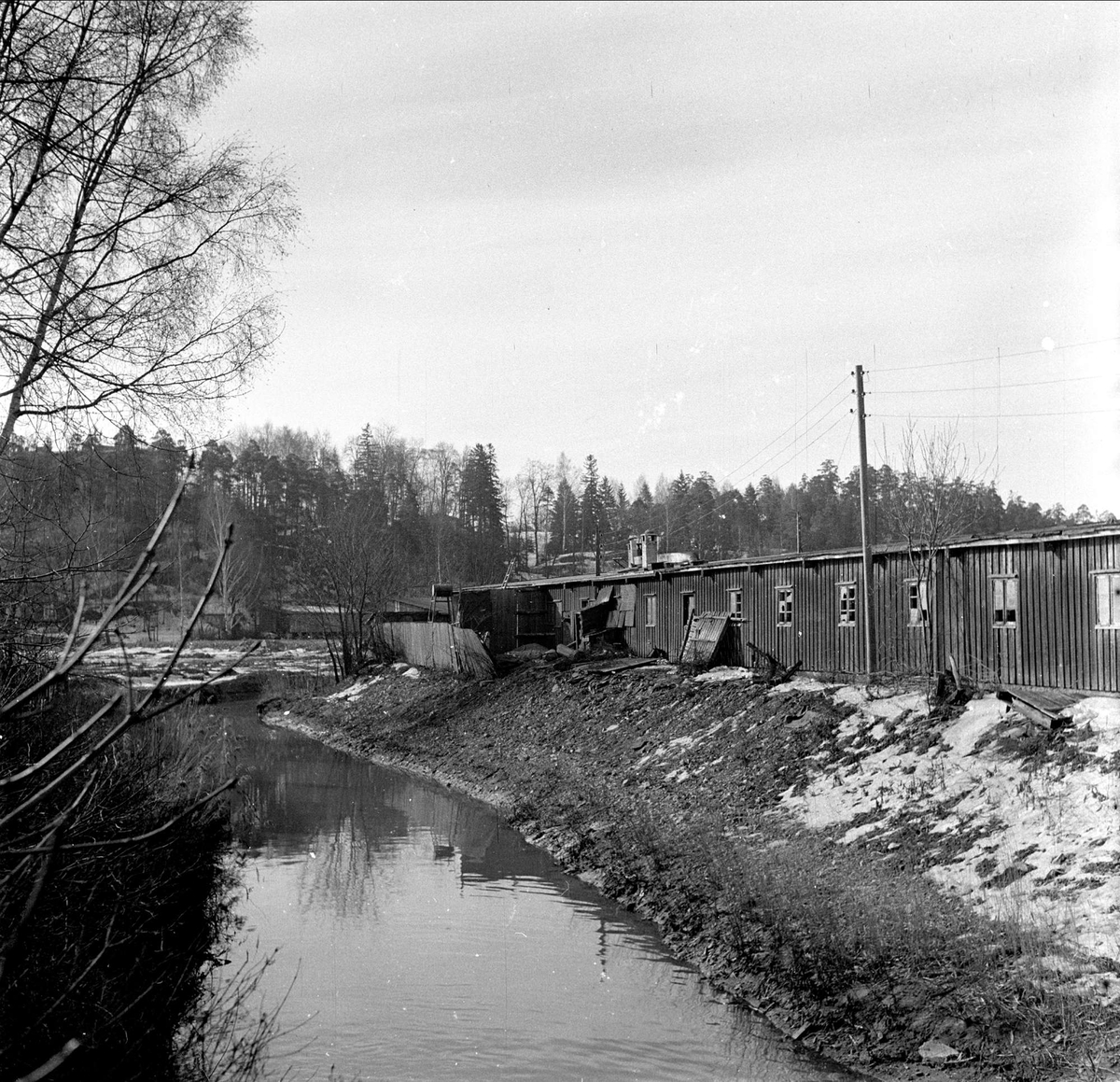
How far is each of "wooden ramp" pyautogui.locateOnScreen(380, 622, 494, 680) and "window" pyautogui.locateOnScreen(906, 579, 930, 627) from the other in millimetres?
13868

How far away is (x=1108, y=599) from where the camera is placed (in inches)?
720

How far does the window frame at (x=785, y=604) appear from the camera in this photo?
2606cm

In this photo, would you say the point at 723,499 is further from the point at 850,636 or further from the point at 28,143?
the point at 28,143

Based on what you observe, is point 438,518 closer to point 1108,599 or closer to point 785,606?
point 785,606

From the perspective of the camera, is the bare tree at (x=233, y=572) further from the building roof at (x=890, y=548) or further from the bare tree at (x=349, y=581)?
the building roof at (x=890, y=548)

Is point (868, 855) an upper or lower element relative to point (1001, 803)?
lower

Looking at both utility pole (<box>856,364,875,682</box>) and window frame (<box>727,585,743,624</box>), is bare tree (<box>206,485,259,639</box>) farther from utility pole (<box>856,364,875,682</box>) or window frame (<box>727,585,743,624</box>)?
utility pole (<box>856,364,875,682</box>)

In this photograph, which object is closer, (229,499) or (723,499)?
(229,499)

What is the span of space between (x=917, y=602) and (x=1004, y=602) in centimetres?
222

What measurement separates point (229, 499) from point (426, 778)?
1856 inches

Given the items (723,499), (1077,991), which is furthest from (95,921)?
(723,499)

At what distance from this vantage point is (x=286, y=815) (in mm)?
19734

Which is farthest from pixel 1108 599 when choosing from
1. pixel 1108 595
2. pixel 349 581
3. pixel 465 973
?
pixel 349 581

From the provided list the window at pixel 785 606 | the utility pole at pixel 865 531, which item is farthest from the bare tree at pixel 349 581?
the utility pole at pixel 865 531
